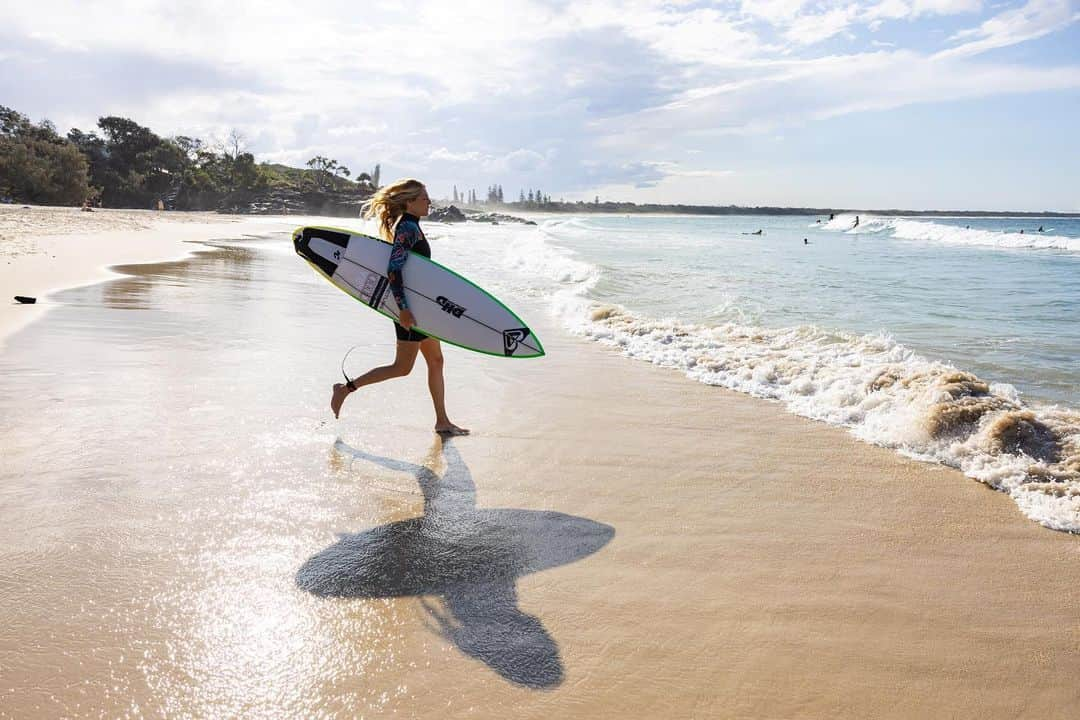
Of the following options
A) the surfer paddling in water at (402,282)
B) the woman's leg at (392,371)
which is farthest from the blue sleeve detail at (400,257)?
the woman's leg at (392,371)

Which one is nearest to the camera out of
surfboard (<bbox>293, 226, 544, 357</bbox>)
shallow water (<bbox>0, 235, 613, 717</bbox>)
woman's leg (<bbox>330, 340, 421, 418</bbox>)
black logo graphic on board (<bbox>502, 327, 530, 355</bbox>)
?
shallow water (<bbox>0, 235, 613, 717</bbox>)

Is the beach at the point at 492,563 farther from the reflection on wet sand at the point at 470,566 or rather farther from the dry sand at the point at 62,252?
the dry sand at the point at 62,252

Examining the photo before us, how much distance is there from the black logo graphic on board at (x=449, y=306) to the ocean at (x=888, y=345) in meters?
2.78

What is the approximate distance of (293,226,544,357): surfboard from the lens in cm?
500

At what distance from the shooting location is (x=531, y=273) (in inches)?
732

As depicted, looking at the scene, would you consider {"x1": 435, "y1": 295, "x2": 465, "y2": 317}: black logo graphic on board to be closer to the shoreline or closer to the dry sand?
the shoreline

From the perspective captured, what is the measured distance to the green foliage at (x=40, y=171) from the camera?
47.0m

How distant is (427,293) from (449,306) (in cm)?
19

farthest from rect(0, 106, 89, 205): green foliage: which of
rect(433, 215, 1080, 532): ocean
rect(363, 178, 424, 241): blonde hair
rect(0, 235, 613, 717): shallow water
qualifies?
rect(363, 178, 424, 241): blonde hair

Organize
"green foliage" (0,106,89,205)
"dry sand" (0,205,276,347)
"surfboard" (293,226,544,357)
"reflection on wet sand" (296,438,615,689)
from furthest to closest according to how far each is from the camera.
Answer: "green foliage" (0,106,89,205) < "dry sand" (0,205,276,347) < "surfboard" (293,226,544,357) < "reflection on wet sand" (296,438,615,689)

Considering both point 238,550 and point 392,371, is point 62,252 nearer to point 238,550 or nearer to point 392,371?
point 392,371

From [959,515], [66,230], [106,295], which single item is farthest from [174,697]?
[66,230]

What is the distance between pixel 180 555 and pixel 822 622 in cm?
270

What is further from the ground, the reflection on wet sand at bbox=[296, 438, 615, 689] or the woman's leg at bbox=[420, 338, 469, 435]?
the woman's leg at bbox=[420, 338, 469, 435]
